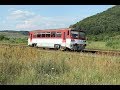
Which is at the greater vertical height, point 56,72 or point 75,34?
point 75,34

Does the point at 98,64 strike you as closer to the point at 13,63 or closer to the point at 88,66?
the point at 88,66

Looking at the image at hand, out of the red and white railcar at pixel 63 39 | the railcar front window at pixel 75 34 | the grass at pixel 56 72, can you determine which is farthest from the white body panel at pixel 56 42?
the grass at pixel 56 72

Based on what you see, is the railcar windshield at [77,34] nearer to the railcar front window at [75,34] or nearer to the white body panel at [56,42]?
the railcar front window at [75,34]

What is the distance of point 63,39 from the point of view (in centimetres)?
2389

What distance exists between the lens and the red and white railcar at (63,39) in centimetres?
2352

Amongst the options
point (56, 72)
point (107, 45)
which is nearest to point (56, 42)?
point (107, 45)

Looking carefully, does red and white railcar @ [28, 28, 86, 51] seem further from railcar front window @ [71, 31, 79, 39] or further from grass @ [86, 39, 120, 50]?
grass @ [86, 39, 120, 50]

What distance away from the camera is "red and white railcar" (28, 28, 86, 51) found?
77.2 feet

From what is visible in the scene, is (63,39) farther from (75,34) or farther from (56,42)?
(75,34)

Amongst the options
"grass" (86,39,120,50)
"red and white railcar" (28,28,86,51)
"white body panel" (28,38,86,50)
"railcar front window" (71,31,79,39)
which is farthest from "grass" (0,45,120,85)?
"grass" (86,39,120,50)

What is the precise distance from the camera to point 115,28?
1363 inches
